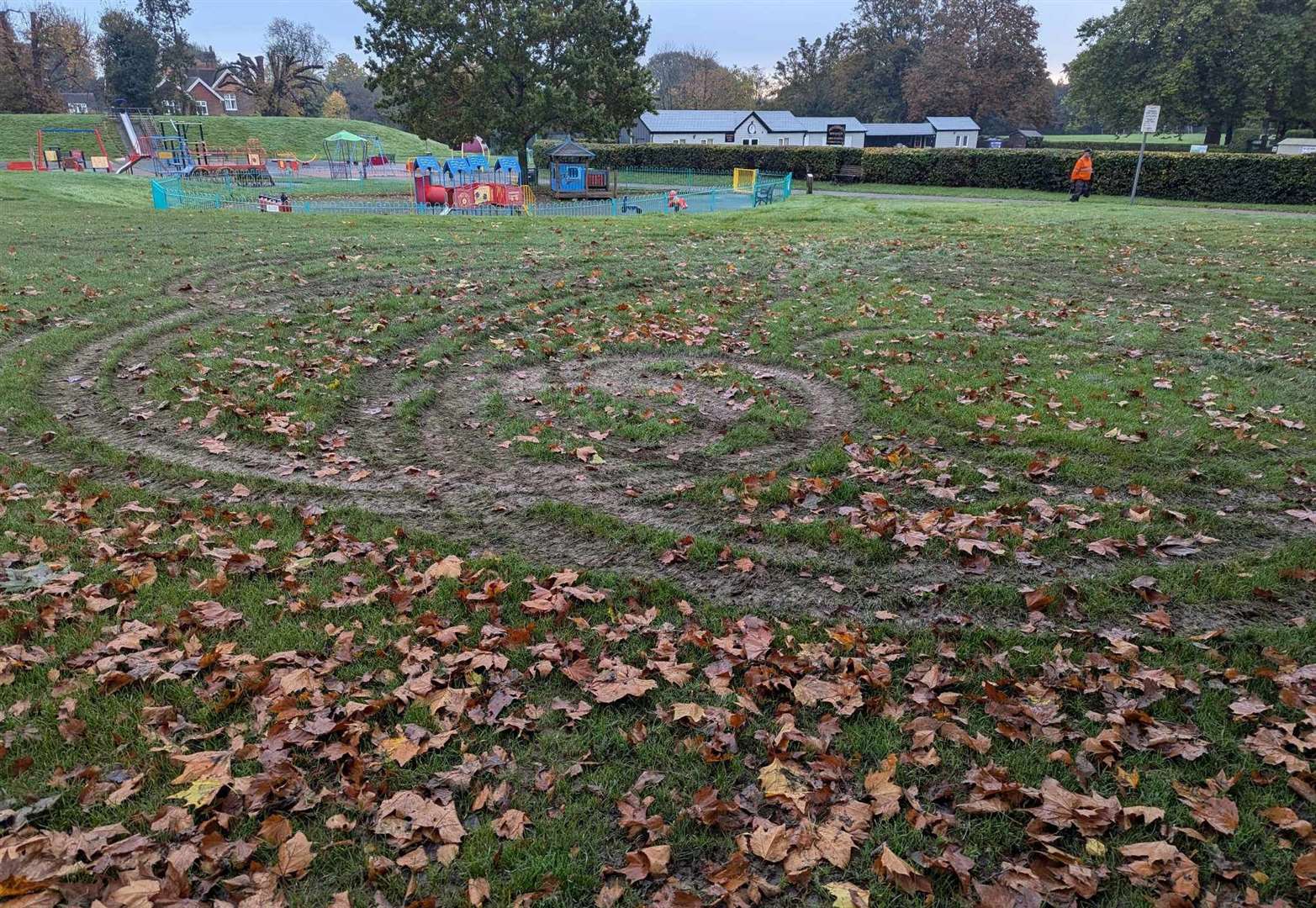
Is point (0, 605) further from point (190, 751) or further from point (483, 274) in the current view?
point (483, 274)

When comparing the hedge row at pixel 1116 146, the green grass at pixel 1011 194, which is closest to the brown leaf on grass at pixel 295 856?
the green grass at pixel 1011 194

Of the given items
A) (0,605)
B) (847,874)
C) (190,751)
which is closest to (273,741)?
(190,751)

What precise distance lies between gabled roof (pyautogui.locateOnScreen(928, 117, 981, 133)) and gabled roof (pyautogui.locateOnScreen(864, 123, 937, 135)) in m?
1.38

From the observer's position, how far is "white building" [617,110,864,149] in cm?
7088

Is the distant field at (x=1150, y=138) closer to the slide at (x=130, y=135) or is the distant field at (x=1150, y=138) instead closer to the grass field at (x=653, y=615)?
the slide at (x=130, y=135)

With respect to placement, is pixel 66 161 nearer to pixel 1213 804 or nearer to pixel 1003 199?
pixel 1003 199

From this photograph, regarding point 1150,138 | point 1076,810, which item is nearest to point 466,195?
point 1076,810

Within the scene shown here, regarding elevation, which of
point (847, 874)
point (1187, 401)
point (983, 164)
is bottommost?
point (847, 874)

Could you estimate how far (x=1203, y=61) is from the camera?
4731 cm

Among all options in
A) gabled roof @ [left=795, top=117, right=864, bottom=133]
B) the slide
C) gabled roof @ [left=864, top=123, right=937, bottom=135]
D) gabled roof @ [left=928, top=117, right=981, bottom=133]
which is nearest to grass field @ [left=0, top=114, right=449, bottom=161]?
the slide

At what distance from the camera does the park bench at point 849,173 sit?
3541 cm

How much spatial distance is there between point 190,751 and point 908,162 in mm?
36818

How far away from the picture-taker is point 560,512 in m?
5.12

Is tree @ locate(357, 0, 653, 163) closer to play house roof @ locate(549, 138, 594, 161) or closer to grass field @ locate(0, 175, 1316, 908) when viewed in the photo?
play house roof @ locate(549, 138, 594, 161)
